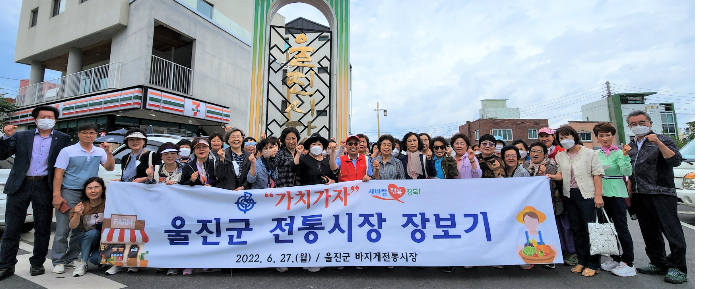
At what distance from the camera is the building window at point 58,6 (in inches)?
647

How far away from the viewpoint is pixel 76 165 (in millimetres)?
3686

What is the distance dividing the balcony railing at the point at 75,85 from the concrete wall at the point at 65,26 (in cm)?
152

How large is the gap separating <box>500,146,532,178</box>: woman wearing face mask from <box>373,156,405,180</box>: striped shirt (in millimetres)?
1301

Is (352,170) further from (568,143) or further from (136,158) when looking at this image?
(136,158)

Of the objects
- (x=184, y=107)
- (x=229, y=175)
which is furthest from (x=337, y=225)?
(x=184, y=107)

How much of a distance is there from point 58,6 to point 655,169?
77.1 feet

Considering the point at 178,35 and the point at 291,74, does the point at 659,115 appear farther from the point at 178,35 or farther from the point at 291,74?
the point at 178,35

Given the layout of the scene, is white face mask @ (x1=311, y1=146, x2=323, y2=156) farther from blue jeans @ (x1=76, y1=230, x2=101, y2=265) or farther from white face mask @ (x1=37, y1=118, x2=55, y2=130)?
white face mask @ (x1=37, y1=118, x2=55, y2=130)

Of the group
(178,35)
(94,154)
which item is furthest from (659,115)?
(94,154)

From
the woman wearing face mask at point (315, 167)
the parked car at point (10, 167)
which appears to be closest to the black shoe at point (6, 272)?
the parked car at point (10, 167)

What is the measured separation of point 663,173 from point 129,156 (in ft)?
19.9

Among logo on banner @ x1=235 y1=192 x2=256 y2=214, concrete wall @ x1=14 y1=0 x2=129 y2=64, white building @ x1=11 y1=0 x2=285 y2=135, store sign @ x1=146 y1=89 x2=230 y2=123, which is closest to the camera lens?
→ logo on banner @ x1=235 y1=192 x2=256 y2=214

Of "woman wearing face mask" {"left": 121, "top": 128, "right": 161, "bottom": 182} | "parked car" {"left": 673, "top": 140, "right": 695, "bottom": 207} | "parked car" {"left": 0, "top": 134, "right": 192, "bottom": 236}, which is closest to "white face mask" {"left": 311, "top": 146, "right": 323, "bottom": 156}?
"woman wearing face mask" {"left": 121, "top": 128, "right": 161, "bottom": 182}

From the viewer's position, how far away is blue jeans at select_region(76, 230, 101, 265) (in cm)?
355
